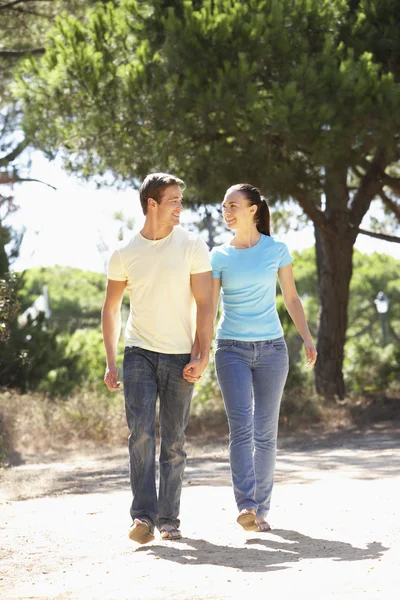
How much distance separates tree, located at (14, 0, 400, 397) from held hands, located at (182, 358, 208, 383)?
22.9 feet

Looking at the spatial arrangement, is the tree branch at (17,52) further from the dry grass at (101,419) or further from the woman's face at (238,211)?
the woman's face at (238,211)

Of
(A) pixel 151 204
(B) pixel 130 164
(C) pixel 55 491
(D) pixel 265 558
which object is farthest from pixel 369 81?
(D) pixel 265 558

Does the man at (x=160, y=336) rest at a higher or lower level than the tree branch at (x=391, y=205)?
lower

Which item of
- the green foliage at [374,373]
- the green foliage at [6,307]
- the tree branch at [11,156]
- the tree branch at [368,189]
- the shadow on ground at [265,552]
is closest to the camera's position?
the shadow on ground at [265,552]

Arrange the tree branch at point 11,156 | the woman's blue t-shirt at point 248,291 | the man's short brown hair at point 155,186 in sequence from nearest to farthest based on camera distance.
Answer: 1. the man's short brown hair at point 155,186
2. the woman's blue t-shirt at point 248,291
3. the tree branch at point 11,156

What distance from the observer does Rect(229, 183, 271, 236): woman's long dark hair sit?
5.18 meters

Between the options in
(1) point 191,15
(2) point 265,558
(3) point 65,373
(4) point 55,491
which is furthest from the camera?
(3) point 65,373

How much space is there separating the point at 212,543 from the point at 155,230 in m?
1.54

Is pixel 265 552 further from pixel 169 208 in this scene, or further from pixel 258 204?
pixel 258 204

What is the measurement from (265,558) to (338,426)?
883 centimetres

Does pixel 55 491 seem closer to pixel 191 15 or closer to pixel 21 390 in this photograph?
pixel 191 15

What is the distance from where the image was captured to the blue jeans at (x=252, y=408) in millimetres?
4910

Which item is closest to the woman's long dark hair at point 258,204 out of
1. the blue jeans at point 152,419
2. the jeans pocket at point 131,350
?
the blue jeans at point 152,419

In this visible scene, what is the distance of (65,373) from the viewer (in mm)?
15914
